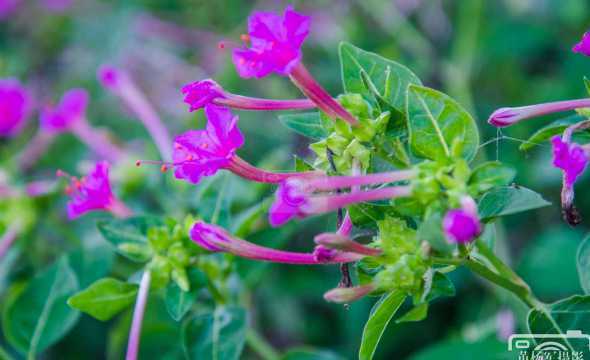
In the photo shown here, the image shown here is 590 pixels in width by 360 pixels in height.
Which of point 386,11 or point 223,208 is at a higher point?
point 386,11

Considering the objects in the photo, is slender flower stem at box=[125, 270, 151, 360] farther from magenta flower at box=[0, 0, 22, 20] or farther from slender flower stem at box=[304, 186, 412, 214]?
magenta flower at box=[0, 0, 22, 20]

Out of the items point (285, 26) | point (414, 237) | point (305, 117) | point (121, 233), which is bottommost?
point (121, 233)

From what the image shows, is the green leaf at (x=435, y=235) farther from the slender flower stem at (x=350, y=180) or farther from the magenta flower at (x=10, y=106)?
the magenta flower at (x=10, y=106)

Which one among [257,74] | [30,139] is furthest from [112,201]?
[30,139]

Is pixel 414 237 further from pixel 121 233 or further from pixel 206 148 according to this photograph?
pixel 121 233

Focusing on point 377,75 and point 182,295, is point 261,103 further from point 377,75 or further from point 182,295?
point 182,295
